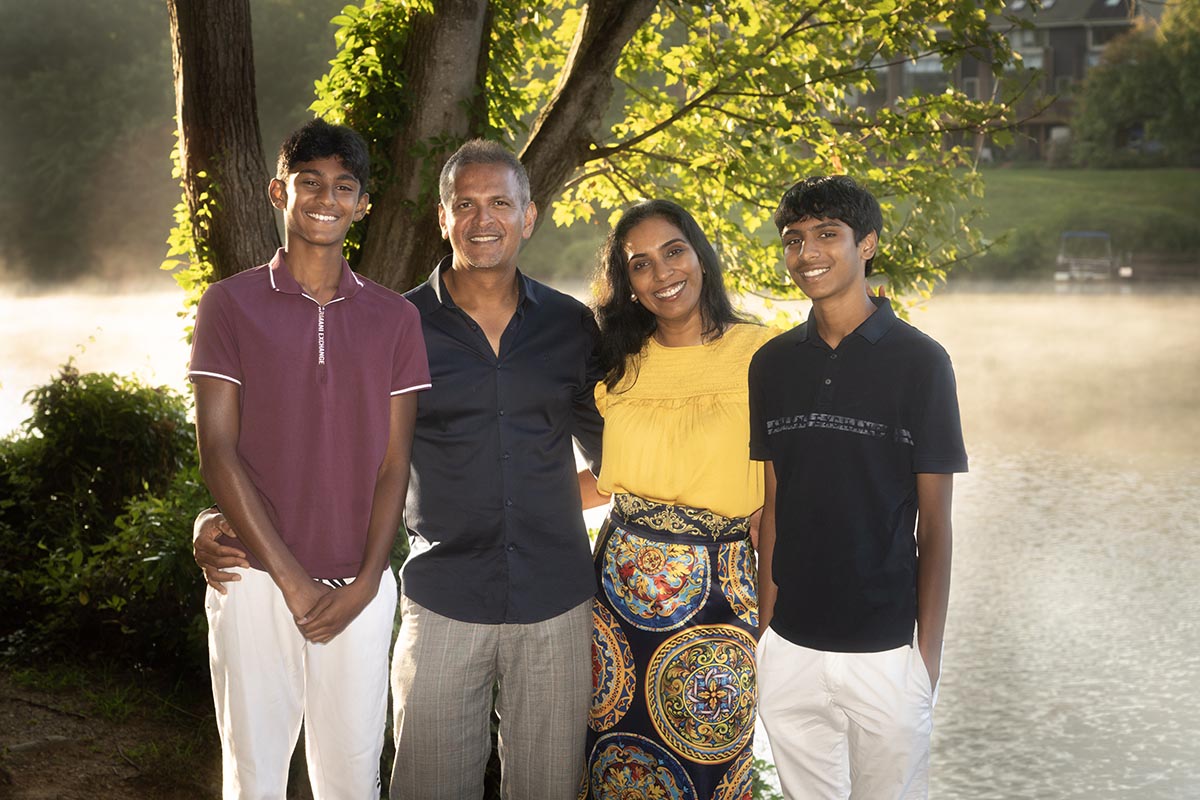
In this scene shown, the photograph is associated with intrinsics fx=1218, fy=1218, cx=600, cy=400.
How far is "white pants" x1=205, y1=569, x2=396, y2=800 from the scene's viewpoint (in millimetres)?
2336

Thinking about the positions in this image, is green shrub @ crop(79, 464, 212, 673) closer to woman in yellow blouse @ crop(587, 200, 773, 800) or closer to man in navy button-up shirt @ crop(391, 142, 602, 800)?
man in navy button-up shirt @ crop(391, 142, 602, 800)

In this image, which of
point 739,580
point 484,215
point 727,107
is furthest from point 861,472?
point 727,107

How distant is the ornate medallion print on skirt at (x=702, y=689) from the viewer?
8.27 ft

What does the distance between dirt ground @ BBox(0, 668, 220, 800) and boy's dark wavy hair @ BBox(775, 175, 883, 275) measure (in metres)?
3.61

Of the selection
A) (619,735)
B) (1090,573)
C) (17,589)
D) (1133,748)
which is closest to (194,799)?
(17,589)

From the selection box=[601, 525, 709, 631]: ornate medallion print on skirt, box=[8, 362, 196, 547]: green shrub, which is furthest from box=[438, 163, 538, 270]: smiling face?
box=[8, 362, 196, 547]: green shrub

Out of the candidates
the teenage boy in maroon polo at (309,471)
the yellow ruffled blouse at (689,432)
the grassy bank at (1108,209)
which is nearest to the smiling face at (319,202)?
the teenage boy in maroon polo at (309,471)

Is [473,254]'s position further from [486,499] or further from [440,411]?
[486,499]

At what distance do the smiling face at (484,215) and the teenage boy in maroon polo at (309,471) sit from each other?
24cm

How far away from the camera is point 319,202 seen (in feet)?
7.81

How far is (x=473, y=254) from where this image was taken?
2.58 m

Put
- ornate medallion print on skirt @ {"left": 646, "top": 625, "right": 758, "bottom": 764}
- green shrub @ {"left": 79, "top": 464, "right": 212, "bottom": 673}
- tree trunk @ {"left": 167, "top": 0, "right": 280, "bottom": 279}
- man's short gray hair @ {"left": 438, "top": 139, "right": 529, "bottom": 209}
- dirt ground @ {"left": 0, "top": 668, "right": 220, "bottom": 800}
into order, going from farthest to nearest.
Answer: green shrub @ {"left": 79, "top": 464, "right": 212, "bottom": 673} → dirt ground @ {"left": 0, "top": 668, "right": 220, "bottom": 800} → tree trunk @ {"left": 167, "top": 0, "right": 280, "bottom": 279} → man's short gray hair @ {"left": 438, "top": 139, "right": 529, "bottom": 209} → ornate medallion print on skirt @ {"left": 646, "top": 625, "right": 758, "bottom": 764}

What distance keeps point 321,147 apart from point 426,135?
7.44 feet

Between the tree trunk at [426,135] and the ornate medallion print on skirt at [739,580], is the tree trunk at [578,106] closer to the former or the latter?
the tree trunk at [426,135]
